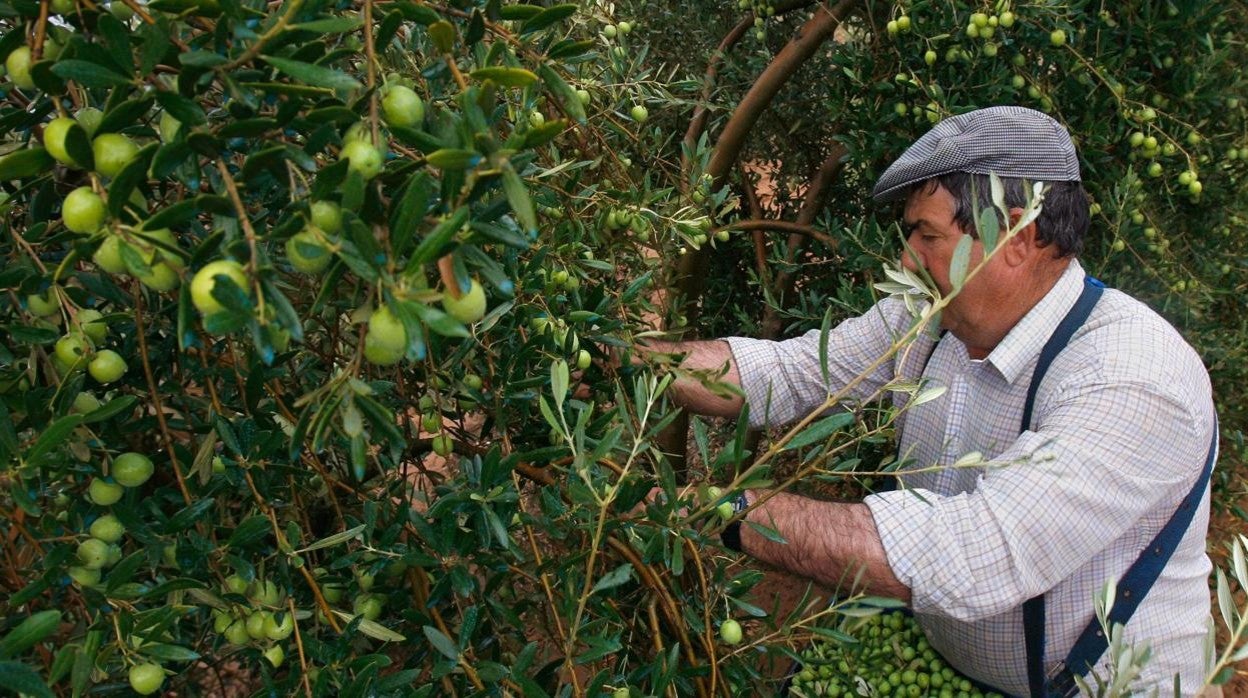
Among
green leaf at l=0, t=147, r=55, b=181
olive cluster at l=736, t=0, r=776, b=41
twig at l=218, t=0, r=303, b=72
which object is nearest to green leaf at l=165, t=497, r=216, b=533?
green leaf at l=0, t=147, r=55, b=181

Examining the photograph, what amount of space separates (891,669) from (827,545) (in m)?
0.78

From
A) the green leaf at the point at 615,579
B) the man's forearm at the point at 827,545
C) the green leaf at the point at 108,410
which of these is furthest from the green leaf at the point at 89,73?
the man's forearm at the point at 827,545

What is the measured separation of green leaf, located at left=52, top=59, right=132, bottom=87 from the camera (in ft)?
2.24

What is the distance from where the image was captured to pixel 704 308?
13.8 feet

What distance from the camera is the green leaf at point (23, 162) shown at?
739 mm

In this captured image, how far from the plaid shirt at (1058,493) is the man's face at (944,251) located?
116 millimetres

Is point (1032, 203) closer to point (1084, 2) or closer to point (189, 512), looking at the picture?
point (189, 512)

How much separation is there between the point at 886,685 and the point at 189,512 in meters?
1.89

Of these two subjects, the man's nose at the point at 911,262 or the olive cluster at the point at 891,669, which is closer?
the man's nose at the point at 911,262

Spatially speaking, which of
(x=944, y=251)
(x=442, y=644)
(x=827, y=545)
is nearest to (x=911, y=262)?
(x=944, y=251)

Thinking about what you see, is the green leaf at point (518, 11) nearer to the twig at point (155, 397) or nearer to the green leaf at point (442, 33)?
the green leaf at point (442, 33)

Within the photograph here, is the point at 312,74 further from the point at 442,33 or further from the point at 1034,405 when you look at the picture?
the point at 1034,405

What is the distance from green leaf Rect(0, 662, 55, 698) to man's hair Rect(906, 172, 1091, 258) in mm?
1967

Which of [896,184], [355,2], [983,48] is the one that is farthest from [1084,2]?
[355,2]
